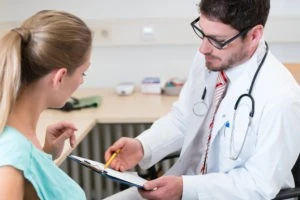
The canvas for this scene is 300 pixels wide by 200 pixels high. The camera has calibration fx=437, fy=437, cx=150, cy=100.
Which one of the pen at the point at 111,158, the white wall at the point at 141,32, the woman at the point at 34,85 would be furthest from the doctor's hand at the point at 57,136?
the white wall at the point at 141,32

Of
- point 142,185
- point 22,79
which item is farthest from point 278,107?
point 22,79

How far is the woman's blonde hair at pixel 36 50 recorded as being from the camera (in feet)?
3.37

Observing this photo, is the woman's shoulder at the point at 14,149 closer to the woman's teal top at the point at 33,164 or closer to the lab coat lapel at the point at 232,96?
the woman's teal top at the point at 33,164

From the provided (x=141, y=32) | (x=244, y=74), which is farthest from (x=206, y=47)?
(x=141, y=32)

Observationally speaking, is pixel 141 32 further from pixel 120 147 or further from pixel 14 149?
pixel 14 149

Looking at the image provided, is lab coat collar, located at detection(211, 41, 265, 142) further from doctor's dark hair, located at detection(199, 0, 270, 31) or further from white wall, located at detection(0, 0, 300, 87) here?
white wall, located at detection(0, 0, 300, 87)

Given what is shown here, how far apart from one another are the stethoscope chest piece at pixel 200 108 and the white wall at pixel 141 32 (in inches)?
37.5

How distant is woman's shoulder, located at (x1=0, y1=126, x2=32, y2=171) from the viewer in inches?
38.9

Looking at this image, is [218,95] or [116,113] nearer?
[218,95]

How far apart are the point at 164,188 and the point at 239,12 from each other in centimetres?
64

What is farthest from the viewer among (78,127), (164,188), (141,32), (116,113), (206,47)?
(141,32)

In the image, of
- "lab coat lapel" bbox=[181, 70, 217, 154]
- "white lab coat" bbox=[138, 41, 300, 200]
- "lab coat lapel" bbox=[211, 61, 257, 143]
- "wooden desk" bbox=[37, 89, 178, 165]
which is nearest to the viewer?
"white lab coat" bbox=[138, 41, 300, 200]

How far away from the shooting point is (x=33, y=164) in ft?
3.46

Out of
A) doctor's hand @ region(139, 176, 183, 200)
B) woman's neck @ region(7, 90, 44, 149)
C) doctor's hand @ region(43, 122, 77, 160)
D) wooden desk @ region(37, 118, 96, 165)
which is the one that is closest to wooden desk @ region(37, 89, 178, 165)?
wooden desk @ region(37, 118, 96, 165)
